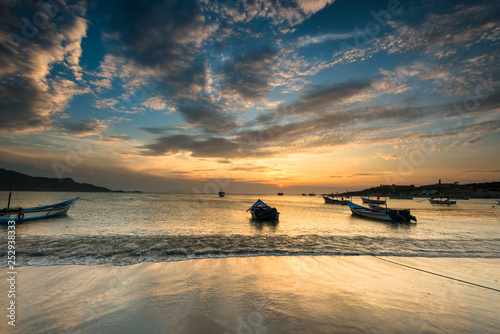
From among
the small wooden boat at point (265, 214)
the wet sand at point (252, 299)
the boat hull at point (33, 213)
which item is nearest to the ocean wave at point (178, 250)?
the wet sand at point (252, 299)

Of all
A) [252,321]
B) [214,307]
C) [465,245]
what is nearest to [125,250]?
[214,307]

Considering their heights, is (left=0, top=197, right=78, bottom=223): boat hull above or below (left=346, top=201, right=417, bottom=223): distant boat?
above

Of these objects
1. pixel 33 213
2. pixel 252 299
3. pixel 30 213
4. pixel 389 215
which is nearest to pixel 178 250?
pixel 252 299

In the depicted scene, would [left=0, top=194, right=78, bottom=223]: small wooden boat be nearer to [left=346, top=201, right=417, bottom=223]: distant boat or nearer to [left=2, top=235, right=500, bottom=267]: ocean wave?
[left=2, top=235, right=500, bottom=267]: ocean wave

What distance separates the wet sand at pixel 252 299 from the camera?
202 inches

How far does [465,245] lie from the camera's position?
53.9 feet

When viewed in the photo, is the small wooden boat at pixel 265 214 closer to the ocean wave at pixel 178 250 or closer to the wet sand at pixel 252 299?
the ocean wave at pixel 178 250

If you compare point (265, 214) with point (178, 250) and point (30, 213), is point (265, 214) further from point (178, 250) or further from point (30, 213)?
point (30, 213)

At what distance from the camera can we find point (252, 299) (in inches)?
258

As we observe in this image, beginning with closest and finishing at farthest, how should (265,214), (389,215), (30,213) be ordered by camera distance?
(30,213) → (265,214) → (389,215)

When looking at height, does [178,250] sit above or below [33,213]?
below

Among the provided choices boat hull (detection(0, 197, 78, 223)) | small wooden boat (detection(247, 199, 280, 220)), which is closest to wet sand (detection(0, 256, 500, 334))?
small wooden boat (detection(247, 199, 280, 220))

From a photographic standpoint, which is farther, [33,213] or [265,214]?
[265,214]

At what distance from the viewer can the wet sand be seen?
16.8ft
